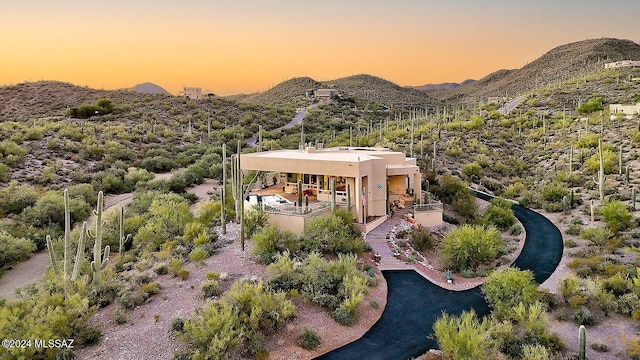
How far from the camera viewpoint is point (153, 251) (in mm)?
20438

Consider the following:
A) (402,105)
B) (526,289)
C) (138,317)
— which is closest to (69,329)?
(138,317)

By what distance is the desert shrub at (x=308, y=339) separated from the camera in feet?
44.3

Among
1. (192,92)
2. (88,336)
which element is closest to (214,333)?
(88,336)

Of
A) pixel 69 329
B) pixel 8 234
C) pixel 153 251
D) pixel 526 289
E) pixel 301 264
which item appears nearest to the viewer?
pixel 69 329

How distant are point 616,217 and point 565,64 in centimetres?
9511

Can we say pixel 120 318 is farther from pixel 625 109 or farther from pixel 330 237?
pixel 625 109

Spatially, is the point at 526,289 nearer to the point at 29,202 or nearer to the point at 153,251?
the point at 153,251

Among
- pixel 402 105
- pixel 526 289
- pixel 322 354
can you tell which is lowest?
pixel 322 354

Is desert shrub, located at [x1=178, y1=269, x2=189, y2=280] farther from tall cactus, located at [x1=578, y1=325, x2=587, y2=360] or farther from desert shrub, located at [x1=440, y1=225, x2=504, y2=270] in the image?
tall cactus, located at [x1=578, y1=325, x2=587, y2=360]

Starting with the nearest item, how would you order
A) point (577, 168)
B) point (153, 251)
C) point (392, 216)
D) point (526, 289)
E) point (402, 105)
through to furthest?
point (526, 289), point (153, 251), point (392, 216), point (577, 168), point (402, 105)

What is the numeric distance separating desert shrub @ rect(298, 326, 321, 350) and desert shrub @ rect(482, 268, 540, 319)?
21.8 ft

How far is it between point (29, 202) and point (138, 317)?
708 inches

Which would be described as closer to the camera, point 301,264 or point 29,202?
point 301,264

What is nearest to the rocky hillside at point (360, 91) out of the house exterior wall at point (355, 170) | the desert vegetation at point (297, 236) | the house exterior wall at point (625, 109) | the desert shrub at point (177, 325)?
the desert vegetation at point (297, 236)
